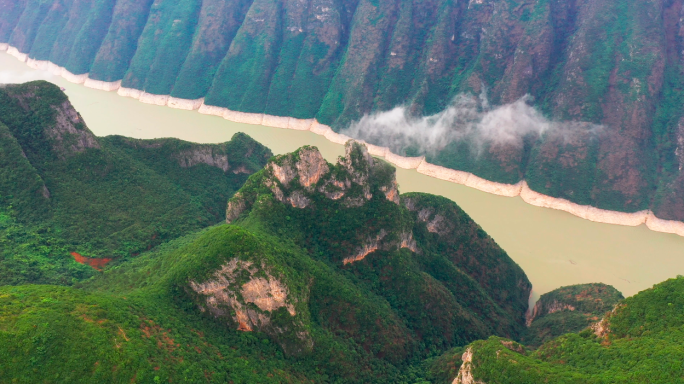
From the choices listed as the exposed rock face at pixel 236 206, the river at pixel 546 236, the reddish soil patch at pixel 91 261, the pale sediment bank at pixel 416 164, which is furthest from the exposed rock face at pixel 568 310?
the reddish soil patch at pixel 91 261

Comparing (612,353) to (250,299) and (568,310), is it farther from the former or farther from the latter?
(250,299)

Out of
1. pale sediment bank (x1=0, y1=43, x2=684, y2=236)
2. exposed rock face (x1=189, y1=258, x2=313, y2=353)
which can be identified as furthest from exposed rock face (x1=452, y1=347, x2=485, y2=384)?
pale sediment bank (x1=0, y1=43, x2=684, y2=236)

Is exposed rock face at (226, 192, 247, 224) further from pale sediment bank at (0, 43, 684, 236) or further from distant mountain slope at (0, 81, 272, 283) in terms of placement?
pale sediment bank at (0, 43, 684, 236)

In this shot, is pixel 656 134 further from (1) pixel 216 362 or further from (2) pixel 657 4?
(1) pixel 216 362

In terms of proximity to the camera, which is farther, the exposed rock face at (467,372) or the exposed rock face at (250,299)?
the exposed rock face at (250,299)

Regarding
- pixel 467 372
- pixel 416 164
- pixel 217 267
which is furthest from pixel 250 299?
pixel 416 164

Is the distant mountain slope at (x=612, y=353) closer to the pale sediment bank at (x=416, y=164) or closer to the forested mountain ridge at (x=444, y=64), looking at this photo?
the pale sediment bank at (x=416, y=164)
